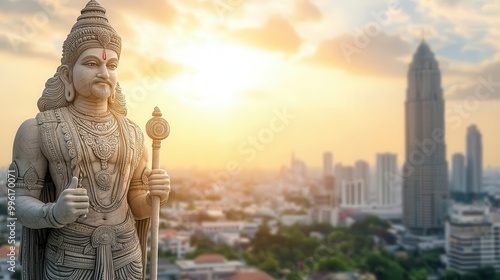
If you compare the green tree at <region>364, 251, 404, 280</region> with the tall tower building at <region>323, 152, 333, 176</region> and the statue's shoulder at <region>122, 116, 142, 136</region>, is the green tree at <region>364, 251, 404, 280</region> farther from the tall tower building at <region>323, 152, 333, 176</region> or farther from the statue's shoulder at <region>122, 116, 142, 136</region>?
the statue's shoulder at <region>122, 116, 142, 136</region>

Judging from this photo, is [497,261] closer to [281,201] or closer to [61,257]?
[281,201]

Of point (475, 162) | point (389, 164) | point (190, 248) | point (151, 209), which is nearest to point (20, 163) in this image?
point (151, 209)

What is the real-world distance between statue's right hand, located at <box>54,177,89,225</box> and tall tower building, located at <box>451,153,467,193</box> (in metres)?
26.4

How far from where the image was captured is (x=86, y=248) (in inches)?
107

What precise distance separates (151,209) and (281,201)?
27.8m

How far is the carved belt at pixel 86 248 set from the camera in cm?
270

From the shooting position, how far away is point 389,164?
26.7m

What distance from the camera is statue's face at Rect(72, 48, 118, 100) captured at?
2803 mm

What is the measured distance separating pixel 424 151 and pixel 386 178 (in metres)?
2.34

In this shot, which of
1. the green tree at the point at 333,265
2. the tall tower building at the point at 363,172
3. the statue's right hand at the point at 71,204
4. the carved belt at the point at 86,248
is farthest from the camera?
the tall tower building at the point at 363,172

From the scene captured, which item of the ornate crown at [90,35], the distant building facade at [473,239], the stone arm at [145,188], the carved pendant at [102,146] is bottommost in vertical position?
the distant building facade at [473,239]

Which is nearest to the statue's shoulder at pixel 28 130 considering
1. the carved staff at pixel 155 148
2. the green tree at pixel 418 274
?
the carved staff at pixel 155 148

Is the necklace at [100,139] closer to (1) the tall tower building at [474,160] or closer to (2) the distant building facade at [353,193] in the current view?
(1) the tall tower building at [474,160]

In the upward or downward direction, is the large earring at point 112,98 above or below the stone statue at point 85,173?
above
